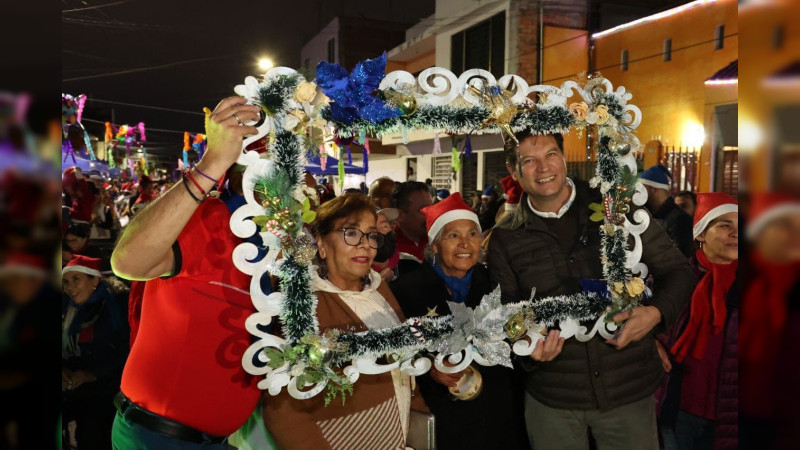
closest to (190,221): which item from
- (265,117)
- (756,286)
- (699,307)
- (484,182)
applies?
(265,117)

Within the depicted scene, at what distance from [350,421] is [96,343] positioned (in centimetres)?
251

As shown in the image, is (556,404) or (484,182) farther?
(484,182)

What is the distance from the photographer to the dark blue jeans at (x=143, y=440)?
1912 mm

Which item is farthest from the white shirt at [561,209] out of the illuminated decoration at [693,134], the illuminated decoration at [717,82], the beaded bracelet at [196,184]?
the illuminated decoration at [693,134]

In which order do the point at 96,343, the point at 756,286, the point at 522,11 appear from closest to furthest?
the point at 756,286
the point at 96,343
the point at 522,11

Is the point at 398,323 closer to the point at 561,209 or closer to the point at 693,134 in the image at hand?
the point at 561,209

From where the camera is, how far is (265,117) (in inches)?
75.5

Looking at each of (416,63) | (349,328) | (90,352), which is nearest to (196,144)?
(90,352)

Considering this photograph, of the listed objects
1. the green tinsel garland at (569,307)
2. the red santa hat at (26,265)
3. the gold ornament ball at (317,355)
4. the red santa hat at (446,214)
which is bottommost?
the gold ornament ball at (317,355)

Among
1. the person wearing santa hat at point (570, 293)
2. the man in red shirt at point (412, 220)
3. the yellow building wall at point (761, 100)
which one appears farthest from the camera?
the man in red shirt at point (412, 220)

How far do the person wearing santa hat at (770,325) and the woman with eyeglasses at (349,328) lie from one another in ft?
5.52

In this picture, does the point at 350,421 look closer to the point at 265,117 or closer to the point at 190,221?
the point at 190,221

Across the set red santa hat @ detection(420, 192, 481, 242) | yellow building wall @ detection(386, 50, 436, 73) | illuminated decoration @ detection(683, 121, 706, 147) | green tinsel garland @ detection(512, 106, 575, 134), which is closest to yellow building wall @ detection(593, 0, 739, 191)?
illuminated decoration @ detection(683, 121, 706, 147)

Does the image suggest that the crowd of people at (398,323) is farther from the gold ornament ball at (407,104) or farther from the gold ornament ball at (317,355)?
the gold ornament ball at (407,104)
